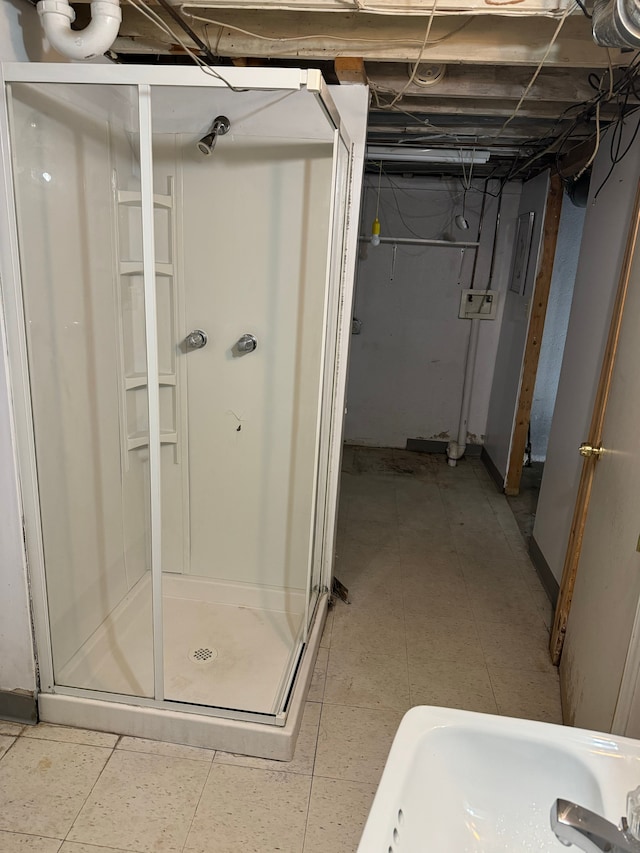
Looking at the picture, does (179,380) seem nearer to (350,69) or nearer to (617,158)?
(350,69)

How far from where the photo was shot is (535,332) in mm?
4078

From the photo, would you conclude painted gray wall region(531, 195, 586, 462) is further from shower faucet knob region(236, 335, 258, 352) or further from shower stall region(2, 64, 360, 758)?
shower faucet knob region(236, 335, 258, 352)

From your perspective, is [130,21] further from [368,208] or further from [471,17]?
[368,208]

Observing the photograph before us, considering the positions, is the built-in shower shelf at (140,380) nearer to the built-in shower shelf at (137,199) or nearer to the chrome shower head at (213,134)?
the built-in shower shelf at (137,199)

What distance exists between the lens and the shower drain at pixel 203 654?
2.30 metres

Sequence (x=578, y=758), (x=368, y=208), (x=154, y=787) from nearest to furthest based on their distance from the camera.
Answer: (x=578, y=758) → (x=154, y=787) → (x=368, y=208)

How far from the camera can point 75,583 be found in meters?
2.19

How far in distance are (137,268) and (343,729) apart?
6.28 feet

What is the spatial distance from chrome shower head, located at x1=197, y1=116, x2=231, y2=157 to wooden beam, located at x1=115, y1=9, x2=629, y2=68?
216 millimetres

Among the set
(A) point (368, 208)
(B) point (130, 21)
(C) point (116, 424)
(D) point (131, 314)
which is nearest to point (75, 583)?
(C) point (116, 424)

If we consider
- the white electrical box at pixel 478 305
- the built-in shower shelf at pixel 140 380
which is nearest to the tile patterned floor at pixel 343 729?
the built-in shower shelf at pixel 140 380

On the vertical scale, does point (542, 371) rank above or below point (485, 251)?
below

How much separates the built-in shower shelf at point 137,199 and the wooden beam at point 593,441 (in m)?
1.74

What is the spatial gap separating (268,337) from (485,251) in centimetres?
299
